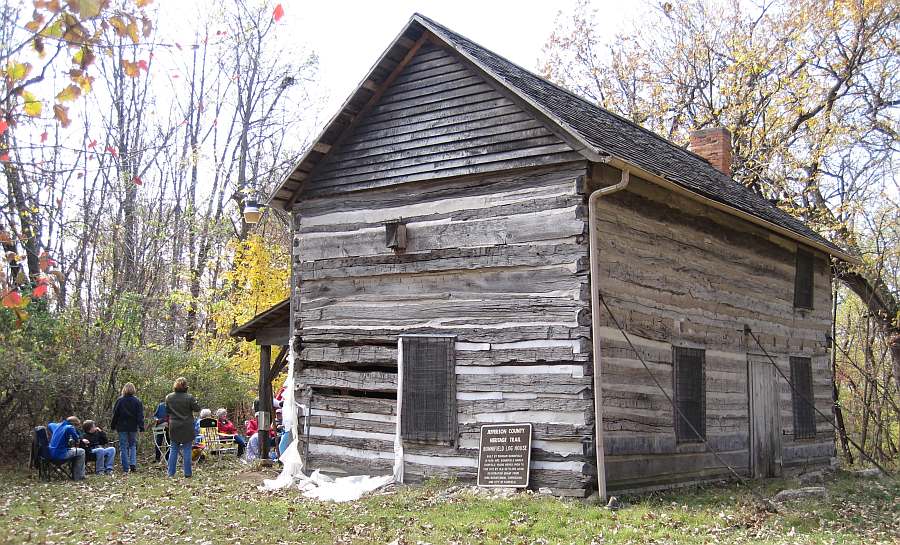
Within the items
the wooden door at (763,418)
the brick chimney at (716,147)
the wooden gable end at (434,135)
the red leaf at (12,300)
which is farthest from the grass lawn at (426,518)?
the brick chimney at (716,147)

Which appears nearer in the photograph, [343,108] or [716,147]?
[343,108]

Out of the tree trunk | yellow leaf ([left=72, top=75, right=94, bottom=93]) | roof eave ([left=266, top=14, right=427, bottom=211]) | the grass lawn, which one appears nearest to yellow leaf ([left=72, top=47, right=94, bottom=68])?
yellow leaf ([left=72, top=75, right=94, bottom=93])

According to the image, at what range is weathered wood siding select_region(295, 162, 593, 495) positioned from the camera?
1159 centimetres

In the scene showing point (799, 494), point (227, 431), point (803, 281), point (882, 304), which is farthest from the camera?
point (882, 304)

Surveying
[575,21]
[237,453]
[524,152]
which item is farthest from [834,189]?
[237,453]

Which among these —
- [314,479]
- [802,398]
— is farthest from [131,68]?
[802,398]

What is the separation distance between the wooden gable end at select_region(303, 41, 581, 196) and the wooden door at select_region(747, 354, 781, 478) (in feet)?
19.4

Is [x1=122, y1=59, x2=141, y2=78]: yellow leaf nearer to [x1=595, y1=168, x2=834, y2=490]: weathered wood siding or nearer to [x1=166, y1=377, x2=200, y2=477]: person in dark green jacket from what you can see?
[x1=595, y1=168, x2=834, y2=490]: weathered wood siding

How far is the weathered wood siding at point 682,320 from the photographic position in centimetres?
1202

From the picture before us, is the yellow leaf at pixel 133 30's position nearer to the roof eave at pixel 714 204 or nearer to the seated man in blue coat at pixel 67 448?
the roof eave at pixel 714 204

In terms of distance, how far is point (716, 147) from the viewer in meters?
20.0

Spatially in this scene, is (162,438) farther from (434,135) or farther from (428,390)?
(434,135)

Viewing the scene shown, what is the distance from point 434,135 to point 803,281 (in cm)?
834

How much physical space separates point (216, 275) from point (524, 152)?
2073cm
